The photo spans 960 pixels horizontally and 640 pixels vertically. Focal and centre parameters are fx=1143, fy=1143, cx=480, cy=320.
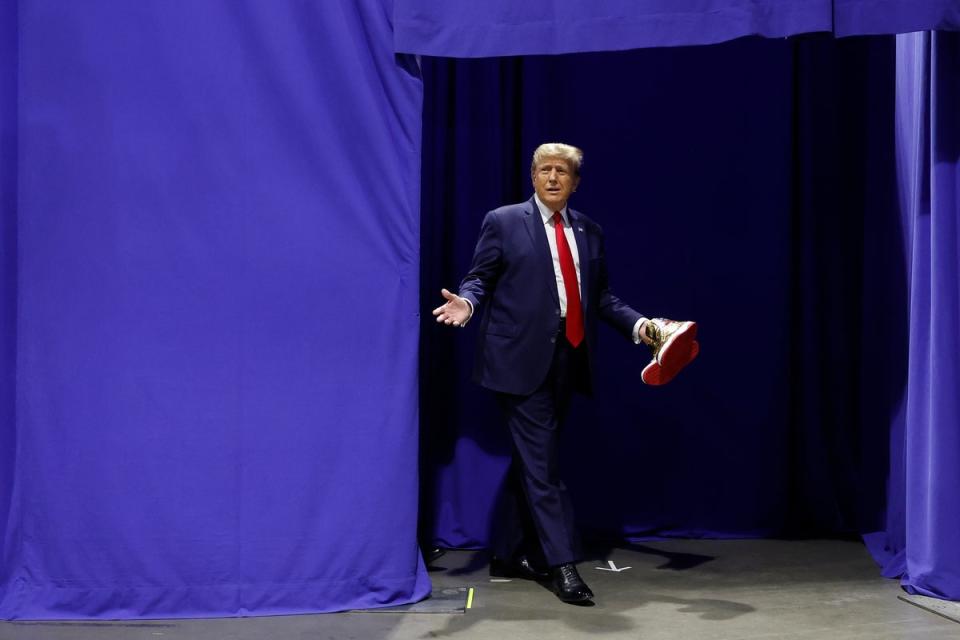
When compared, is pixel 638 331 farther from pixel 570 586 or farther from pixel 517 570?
pixel 517 570

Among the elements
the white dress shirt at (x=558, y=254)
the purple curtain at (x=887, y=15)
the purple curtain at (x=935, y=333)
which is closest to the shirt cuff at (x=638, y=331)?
the white dress shirt at (x=558, y=254)

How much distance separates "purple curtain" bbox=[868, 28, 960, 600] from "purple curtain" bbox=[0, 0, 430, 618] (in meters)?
1.82

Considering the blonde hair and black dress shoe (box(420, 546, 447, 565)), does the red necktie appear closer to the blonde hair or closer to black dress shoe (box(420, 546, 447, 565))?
the blonde hair

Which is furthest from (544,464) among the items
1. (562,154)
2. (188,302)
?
(188,302)

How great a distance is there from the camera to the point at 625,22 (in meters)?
3.62

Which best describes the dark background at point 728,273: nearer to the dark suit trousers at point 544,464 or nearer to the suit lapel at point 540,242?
the dark suit trousers at point 544,464

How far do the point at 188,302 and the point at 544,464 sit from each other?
131cm

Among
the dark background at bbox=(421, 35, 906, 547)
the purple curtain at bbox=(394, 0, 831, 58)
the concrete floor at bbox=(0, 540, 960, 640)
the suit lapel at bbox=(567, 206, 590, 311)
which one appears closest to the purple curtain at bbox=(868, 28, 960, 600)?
the concrete floor at bbox=(0, 540, 960, 640)

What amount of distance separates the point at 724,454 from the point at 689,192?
1.14 m

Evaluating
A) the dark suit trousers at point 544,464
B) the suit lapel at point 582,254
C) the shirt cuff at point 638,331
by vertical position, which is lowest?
the dark suit trousers at point 544,464

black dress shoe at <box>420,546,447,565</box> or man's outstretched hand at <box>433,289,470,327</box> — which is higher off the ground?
man's outstretched hand at <box>433,289,470,327</box>

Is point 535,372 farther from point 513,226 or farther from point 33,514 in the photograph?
point 33,514

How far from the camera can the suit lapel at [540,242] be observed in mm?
4016

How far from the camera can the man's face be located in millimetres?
4039
